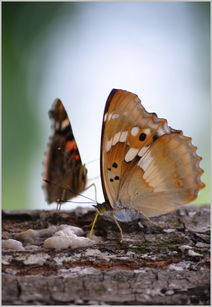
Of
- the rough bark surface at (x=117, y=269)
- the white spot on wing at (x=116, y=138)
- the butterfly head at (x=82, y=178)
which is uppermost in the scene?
the white spot on wing at (x=116, y=138)

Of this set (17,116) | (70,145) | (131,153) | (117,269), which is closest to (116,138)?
(131,153)

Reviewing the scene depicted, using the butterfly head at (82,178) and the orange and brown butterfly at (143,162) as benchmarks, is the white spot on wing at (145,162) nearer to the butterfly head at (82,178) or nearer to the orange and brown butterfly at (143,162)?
the orange and brown butterfly at (143,162)

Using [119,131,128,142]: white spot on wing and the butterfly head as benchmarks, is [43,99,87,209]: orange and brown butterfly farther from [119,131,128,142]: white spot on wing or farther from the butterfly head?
[119,131,128,142]: white spot on wing

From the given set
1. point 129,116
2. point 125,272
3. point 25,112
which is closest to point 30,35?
point 25,112

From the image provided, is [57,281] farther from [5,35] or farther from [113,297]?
[5,35]

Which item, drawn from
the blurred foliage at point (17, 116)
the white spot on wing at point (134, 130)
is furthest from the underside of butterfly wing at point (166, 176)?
the blurred foliage at point (17, 116)

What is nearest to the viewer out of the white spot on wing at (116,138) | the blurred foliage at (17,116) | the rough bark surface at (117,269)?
the rough bark surface at (117,269)
